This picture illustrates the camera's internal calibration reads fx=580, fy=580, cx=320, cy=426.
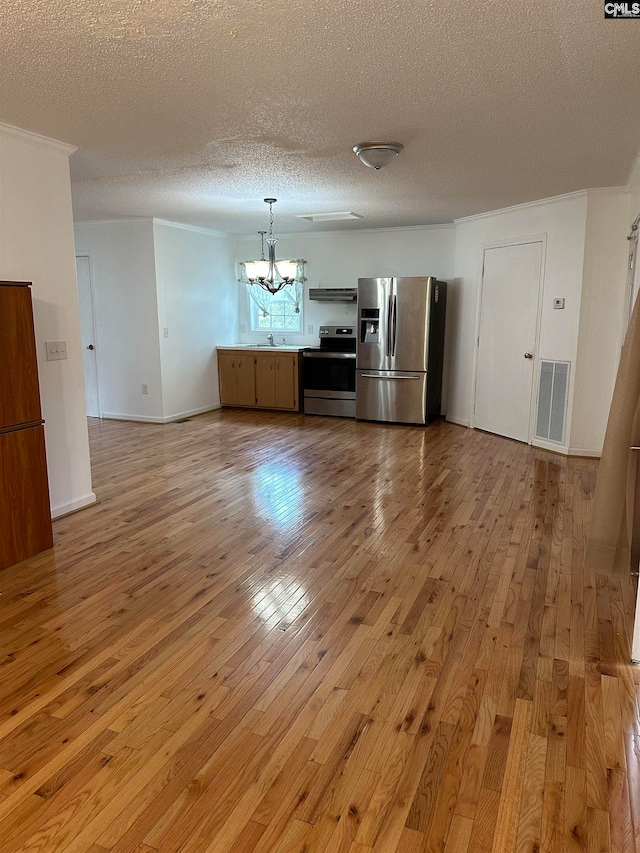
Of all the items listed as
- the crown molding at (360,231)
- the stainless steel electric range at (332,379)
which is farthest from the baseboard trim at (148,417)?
the crown molding at (360,231)

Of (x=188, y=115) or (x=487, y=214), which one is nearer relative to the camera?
(x=188, y=115)

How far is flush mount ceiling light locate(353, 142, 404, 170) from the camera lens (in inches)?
142

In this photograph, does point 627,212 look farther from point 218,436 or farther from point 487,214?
point 218,436

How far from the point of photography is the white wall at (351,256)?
7258mm

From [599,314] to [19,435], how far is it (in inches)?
185

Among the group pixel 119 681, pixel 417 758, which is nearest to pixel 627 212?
pixel 417 758

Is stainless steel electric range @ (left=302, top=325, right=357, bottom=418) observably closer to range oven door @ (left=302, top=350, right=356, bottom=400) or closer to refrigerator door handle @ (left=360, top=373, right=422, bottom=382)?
range oven door @ (left=302, top=350, right=356, bottom=400)

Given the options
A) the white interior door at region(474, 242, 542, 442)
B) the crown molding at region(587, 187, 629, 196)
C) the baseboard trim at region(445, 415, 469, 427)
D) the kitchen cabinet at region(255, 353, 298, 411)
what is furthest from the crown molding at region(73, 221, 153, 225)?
the crown molding at region(587, 187, 629, 196)

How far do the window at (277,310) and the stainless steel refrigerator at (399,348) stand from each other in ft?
4.85

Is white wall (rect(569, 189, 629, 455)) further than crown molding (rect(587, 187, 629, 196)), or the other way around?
white wall (rect(569, 189, 629, 455))

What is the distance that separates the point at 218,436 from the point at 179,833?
5.06 m

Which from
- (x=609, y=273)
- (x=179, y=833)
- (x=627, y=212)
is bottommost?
(x=179, y=833)

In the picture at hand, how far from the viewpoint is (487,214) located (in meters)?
6.25

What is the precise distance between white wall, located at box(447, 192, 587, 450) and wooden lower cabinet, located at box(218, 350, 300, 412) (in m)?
2.20
